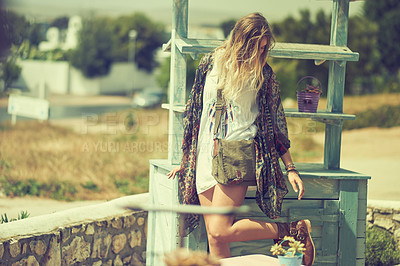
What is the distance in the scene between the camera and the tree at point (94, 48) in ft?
183

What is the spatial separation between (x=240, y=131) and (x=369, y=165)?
332 inches

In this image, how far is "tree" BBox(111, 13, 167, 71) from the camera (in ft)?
213

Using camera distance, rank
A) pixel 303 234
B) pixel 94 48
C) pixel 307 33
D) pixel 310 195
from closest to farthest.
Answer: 1. pixel 303 234
2. pixel 310 195
3. pixel 307 33
4. pixel 94 48

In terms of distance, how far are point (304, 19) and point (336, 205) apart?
34.9m

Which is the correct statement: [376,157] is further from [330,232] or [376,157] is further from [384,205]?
[330,232]

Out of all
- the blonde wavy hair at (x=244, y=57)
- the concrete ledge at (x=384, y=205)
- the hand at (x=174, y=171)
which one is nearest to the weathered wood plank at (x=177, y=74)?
the hand at (x=174, y=171)

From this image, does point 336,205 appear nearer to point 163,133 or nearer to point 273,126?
point 273,126

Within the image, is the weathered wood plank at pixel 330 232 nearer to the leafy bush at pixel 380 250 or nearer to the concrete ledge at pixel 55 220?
the leafy bush at pixel 380 250

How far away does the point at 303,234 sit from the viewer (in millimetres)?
3344

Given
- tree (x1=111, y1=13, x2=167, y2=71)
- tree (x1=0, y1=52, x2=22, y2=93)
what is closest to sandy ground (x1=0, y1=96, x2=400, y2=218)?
tree (x1=0, y1=52, x2=22, y2=93)

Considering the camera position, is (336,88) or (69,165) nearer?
(336,88)

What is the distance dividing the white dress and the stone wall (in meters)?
2.29

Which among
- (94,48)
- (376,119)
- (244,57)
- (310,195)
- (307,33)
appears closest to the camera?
(244,57)

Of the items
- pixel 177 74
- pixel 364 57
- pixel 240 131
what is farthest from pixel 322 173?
pixel 364 57
